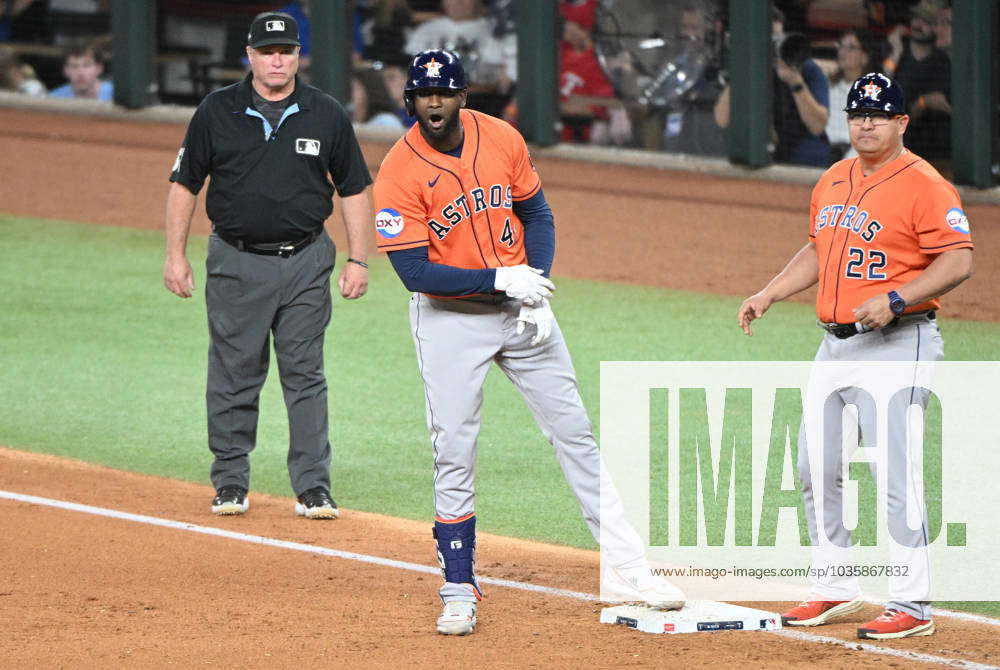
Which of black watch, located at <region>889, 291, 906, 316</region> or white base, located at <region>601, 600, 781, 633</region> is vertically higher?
black watch, located at <region>889, 291, 906, 316</region>

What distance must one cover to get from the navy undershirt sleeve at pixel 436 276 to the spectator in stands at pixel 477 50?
11785 millimetres

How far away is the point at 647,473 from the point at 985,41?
Result: 7803 millimetres

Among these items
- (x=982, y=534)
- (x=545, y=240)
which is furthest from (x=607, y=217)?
(x=545, y=240)

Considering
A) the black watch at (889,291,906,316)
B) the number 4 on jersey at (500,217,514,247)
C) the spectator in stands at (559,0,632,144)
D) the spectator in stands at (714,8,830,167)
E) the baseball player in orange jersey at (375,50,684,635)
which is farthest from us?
the spectator in stands at (559,0,632,144)

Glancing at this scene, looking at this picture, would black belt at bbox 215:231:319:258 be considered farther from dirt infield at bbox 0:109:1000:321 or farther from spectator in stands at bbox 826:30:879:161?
spectator in stands at bbox 826:30:879:161

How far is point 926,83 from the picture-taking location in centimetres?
1373

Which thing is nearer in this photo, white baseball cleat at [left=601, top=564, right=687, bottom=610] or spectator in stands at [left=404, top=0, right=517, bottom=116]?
white baseball cleat at [left=601, top=564, right=687, bottom=610]

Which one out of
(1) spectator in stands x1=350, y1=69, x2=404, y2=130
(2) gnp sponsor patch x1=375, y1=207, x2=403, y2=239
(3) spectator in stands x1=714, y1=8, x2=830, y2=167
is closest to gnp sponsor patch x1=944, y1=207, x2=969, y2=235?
(2) gnp sponsor patch x1=375, y1=207, x2=403, y2=239

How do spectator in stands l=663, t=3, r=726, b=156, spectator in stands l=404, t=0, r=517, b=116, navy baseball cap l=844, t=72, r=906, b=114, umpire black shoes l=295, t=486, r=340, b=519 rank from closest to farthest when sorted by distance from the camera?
navy baseball cap l=844, t=72, r=906, b=114, umpire black shoes l=295, t=486, r=340, b=519, spectator in stands l=663, t=3, r=726, b=156, spectator in stands l=404, t=0, r=517, b=116

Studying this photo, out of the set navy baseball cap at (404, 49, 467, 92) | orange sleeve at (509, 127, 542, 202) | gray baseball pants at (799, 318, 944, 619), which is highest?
navy baseball cap at (404, 49, 467, 92)

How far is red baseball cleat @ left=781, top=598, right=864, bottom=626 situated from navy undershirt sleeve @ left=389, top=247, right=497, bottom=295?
1.43 metres

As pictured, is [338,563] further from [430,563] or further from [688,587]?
[688,587]

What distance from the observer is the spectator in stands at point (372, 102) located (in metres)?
17.4

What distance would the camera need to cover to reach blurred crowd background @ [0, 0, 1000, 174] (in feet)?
45.7
